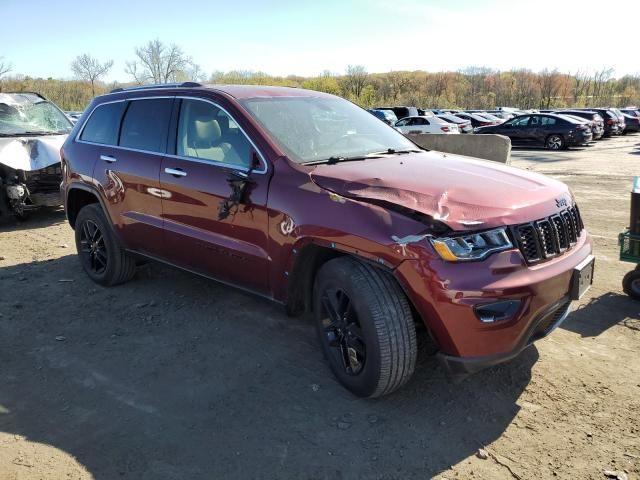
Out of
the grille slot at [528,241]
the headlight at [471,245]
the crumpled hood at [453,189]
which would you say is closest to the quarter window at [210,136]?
the crumpled hood at [453,189]

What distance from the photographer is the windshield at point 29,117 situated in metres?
8.52

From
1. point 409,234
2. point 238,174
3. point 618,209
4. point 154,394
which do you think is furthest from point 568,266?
point 618,209

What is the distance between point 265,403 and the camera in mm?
3232

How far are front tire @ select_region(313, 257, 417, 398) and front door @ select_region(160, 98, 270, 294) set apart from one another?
0.59 m

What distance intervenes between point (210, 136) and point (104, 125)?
1.72 metres

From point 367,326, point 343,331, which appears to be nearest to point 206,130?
point 343,331

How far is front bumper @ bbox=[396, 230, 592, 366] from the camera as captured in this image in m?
2.65

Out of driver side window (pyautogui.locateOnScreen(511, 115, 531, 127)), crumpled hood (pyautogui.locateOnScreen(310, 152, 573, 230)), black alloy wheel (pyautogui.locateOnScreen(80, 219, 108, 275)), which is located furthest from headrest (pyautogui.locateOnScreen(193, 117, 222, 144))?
driver side window (pyautogui.locateOnScreen(511, 115, 531, 127))

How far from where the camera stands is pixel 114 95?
5.09 m

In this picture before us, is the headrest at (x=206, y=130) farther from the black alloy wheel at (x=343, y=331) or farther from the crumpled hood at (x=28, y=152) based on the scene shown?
the crumpled hood at (x=28, y=152)

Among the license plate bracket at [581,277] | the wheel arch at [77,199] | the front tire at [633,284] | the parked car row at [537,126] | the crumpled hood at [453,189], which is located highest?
the parked car row at [537,126]

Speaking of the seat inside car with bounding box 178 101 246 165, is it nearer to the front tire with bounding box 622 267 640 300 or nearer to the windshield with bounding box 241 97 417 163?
the windshield with bounding box 241 97 417 163

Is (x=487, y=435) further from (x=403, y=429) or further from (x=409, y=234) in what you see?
(x=409, y=234)

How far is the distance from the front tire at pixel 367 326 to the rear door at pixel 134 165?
1892 millimetres
